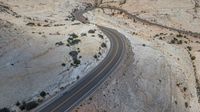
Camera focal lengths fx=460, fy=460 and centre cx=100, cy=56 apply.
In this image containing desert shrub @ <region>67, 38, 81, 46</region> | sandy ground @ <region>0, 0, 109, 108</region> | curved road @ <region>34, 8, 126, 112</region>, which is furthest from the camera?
desert shrub @ <region>67, 38, 81, 46</region>

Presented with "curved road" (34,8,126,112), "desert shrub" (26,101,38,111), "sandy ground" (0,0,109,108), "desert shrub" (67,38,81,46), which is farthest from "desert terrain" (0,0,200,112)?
"curved road" (34,8,126,112)

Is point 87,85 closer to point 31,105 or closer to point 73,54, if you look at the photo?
point 73,54

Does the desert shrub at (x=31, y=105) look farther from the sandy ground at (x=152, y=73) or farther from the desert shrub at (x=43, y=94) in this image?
the sandy ground at (x=152, y=73)

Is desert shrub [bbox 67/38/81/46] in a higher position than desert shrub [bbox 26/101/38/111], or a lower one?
higher

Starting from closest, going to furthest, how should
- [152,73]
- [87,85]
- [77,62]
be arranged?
[87,85]
[77,62]
[152,73]

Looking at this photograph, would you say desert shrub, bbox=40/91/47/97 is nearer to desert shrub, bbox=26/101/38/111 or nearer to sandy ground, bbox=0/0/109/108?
sandy ground, bbox=0/0/109/108

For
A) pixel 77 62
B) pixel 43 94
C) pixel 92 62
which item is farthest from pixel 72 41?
pixel 43 94
